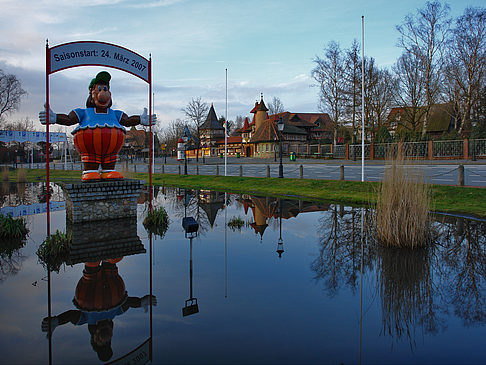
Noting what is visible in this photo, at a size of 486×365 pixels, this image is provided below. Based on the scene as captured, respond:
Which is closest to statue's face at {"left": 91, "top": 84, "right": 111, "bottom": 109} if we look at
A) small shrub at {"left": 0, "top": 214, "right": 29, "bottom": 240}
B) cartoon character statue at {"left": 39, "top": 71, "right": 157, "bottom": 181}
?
cartoon character statue at {"left": 39, "top": 71, "right": 157, "bottom": 181}

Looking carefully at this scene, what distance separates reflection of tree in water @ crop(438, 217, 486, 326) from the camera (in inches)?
161

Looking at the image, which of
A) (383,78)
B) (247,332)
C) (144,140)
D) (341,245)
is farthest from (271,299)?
(144,140)

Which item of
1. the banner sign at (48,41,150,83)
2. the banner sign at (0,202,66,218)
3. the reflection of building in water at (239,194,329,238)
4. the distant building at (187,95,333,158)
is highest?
the distant building at (187,95,333,158)

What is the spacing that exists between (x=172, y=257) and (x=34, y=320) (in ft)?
8.41

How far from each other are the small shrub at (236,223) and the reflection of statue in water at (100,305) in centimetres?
367

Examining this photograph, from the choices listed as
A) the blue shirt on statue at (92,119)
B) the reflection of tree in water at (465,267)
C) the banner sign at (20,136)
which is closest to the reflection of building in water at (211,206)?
the blue shirt on statue at (92,119)

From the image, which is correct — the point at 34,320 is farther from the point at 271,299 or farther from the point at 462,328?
the point at 462,328

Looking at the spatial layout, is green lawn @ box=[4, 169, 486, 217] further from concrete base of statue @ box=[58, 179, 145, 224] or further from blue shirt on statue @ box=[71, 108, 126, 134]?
blue shirt on statue @ box=[71, 108, 126, 134]

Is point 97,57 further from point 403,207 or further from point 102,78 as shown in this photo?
point 403,207

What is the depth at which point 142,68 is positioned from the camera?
974cm

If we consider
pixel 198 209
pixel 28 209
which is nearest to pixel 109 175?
pixel 198 209

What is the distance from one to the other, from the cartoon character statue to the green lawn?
6.35 metres

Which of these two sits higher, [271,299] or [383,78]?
[383,78]

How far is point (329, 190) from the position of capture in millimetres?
14867
